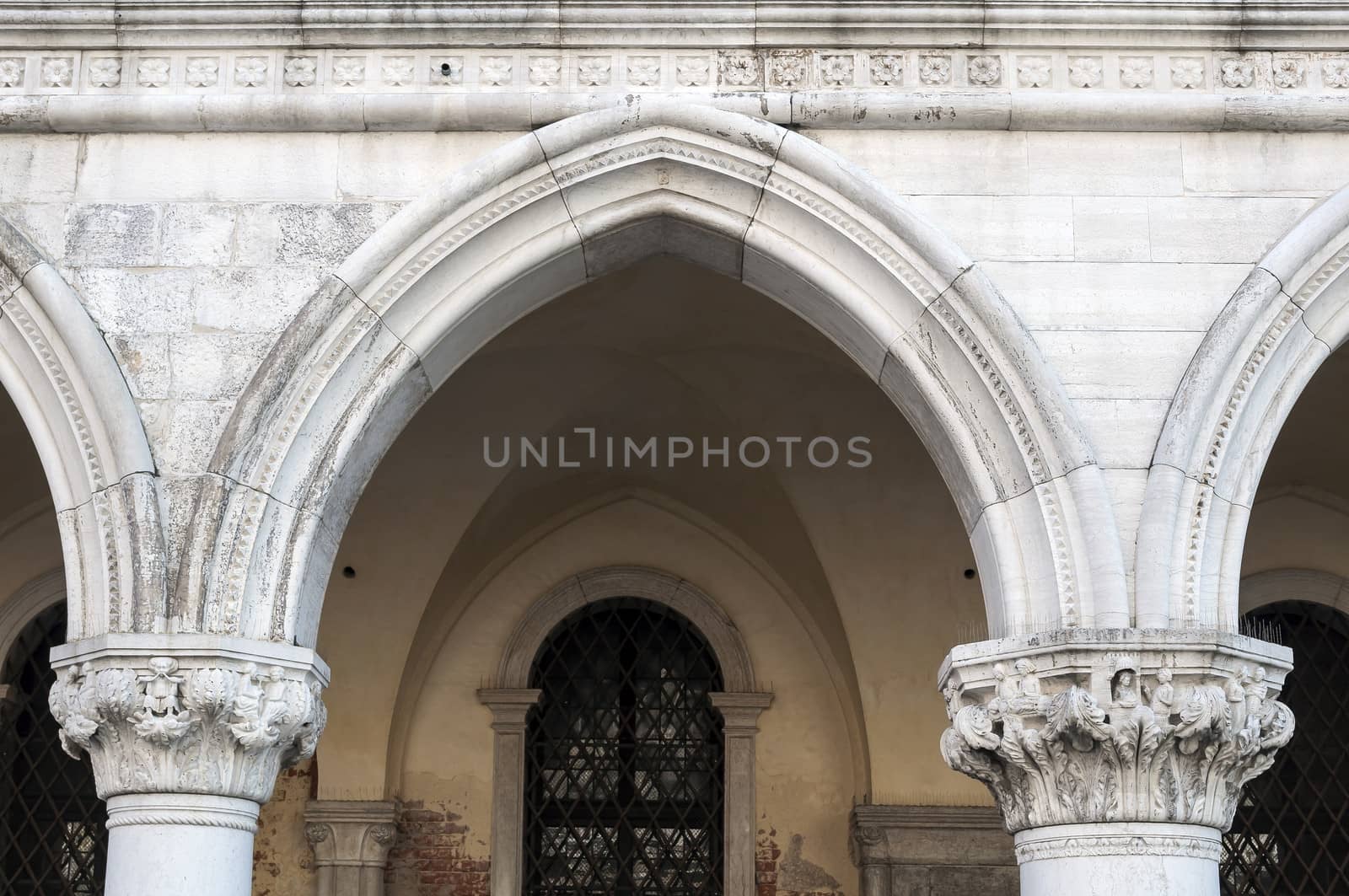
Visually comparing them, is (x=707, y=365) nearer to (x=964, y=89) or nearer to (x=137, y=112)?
(x=964, y=89)

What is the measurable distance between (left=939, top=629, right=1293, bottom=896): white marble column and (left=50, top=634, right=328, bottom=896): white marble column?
206 cm

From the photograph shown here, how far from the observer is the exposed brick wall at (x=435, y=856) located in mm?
7688

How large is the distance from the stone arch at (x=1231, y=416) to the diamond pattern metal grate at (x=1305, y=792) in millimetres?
3130

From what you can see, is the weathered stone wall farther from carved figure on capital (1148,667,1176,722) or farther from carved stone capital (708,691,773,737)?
carved stone capital (708,691,773,737)

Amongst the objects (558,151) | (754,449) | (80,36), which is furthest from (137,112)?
(754,449)

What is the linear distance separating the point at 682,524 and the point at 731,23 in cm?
334

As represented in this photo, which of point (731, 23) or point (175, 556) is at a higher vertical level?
point (731, 23)

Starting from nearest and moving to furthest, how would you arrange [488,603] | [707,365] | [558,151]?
[558,151], [707,365], [488,603]

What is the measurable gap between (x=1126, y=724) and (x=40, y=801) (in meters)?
5.33

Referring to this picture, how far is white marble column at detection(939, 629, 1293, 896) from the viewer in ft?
15.1

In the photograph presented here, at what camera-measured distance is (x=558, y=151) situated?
523 cm

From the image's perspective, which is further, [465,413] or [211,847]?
[465,413]

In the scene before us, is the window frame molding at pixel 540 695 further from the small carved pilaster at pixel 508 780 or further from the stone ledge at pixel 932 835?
the stone ledge at pixel 932 835

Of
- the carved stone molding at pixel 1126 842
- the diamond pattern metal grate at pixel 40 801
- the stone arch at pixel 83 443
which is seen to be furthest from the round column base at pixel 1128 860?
the diamond pattern metal grate at pixel 40 801
